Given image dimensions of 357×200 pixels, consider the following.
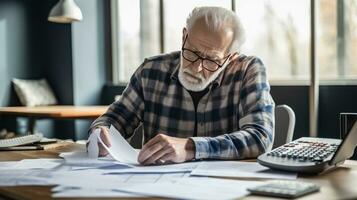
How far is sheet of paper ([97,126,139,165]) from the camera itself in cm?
146

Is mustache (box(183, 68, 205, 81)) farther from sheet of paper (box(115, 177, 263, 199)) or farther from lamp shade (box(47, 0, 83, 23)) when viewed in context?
lamp shade (box(47, 0, 83, 23))

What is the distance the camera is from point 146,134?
6.57ft

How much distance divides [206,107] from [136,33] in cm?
368

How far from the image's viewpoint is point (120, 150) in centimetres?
154

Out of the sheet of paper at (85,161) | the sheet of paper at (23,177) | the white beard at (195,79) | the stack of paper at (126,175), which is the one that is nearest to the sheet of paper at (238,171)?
the stack of paper at (126,175)

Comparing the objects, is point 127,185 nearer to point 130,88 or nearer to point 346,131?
point 346,131

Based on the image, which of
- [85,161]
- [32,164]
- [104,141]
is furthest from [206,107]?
[32,164]

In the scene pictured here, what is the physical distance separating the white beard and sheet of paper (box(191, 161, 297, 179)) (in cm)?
52

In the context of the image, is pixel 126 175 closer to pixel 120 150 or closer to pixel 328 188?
pixel 120 150

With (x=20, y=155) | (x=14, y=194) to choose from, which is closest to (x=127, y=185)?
(x=14, y=194)

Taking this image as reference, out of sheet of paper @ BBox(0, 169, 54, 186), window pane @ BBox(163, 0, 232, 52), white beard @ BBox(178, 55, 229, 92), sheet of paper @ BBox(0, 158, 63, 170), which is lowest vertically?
sheet of paper @ BBox(0, 158, 63, 170)

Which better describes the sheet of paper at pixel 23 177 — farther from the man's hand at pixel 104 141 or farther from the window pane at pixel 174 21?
the window pane at pixel 174 21

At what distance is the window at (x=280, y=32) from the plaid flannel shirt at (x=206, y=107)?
1.17 meters

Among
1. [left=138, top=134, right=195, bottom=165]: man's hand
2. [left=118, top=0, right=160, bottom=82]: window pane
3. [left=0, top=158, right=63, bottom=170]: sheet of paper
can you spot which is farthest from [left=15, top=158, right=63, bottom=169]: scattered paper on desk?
[left=118, top=0, right=160, bottom=82]: window pane
